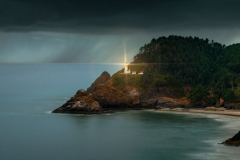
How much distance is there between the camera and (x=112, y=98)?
153 m

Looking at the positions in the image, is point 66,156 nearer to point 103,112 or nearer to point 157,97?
point 103,112

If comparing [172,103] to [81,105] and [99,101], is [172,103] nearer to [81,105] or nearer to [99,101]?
[99,101]

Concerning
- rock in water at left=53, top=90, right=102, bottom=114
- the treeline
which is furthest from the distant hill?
rock in water at left=53, top=90, right=102, bottom=114

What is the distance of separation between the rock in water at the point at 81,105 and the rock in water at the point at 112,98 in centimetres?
673

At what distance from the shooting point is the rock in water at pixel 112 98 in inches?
5960

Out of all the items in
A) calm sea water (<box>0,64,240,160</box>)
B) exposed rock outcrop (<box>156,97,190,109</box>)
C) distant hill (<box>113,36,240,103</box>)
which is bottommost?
calm sea water (<box>0,64,240,160</box>)

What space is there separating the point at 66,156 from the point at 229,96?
79.8 meters

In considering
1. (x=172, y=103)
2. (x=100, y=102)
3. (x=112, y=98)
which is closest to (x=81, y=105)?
(x=100, y=102)

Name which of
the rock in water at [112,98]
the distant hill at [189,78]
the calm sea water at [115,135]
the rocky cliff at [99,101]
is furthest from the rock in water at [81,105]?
the distant hill at [189,78]

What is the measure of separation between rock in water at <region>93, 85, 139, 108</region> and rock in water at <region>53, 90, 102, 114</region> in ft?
22.1

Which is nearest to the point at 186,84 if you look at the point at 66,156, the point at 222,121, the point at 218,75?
the point at 218,75

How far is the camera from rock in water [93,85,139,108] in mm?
151375

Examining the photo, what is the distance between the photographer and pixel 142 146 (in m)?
97.0

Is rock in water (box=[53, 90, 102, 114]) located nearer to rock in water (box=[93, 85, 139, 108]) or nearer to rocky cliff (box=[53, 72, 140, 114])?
rocky cliff (box=[53, 72, 140, 114])
